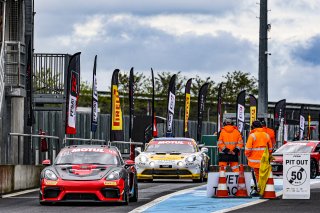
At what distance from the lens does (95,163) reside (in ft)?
76.8

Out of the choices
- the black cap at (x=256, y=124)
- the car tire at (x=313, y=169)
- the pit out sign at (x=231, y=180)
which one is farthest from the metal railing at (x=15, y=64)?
the black cap at (x=256, y=124)

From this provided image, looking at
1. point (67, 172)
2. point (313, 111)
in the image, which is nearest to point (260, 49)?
point (67, 172)

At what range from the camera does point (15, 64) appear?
1396 inches

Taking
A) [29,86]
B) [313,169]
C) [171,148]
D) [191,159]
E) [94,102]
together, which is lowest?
[313,169]

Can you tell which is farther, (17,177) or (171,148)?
(171,148)

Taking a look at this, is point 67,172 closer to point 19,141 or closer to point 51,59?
point 19,141

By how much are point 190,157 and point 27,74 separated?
5.36 metres

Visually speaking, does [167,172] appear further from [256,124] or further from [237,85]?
[237,85]

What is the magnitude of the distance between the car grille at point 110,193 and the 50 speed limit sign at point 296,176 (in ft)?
14.1

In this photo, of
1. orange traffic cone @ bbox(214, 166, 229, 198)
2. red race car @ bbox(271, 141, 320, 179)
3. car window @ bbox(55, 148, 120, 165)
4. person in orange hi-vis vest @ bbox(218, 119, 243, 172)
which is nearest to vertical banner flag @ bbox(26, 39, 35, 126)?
red race car @ bbox(271, 141, 320, 179)

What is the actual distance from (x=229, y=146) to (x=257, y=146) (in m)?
0.83

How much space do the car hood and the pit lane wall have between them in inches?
171

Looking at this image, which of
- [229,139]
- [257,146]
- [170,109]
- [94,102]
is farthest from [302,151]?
[257,146]

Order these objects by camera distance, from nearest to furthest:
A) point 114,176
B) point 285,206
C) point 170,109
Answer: point 285,206 < point 114,176 < point 170,109
